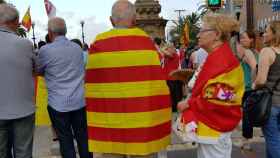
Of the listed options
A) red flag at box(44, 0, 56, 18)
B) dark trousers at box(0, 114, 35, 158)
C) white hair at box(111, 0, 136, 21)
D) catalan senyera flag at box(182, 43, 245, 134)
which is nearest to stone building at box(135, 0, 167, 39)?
red flag at box(44, 0, 56, 18)

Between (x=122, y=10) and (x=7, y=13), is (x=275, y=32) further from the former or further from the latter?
(x=7, y=13)

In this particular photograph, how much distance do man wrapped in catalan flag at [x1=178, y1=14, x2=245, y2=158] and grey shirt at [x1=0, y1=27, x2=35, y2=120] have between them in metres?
1.54

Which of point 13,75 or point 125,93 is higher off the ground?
point 13,75

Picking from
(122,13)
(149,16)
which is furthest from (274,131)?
(149,16)

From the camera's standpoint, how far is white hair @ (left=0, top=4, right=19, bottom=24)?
4637mm

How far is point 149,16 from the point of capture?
666 inches

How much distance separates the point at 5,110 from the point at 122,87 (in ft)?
4.08

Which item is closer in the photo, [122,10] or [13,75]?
[122,10]

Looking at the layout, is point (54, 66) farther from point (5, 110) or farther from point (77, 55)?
point (5, 110)

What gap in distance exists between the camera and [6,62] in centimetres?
456

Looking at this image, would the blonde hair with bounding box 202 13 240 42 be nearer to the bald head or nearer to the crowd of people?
the crowd of people

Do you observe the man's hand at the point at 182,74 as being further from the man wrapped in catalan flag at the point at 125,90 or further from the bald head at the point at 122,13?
the bald head at the point at 122,13

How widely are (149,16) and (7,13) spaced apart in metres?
12.4

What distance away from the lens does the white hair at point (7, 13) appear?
4637 mm
